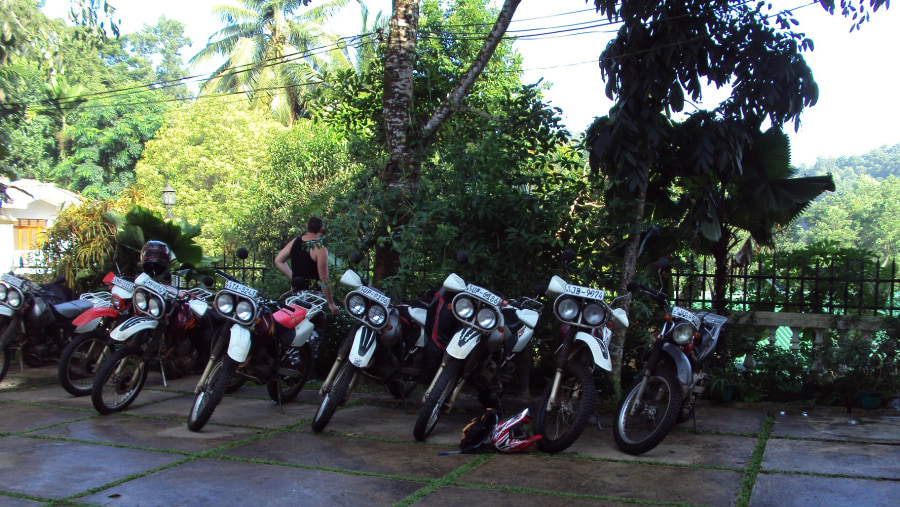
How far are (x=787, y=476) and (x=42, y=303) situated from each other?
283 inches

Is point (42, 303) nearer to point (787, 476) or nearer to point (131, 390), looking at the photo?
point (131, 390)

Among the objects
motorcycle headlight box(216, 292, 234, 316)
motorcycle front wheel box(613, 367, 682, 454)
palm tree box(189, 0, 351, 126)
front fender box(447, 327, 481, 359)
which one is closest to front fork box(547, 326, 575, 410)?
motorcycle front wheel box(613, 367, 682, 454)

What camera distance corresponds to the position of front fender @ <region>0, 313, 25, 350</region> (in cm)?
755

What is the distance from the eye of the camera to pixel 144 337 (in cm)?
654

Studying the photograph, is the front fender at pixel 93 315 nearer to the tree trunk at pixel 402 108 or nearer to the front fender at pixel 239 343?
the front fender at pixel 239 343

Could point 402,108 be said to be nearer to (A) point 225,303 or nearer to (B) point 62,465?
(A) point 225,303

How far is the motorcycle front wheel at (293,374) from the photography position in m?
6.73

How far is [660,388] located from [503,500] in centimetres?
175

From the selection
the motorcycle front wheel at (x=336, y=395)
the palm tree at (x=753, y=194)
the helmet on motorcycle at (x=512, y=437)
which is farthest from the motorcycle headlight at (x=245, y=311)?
the palm tree at (x=753, y=194)

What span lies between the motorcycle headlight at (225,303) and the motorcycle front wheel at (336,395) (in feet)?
3.29

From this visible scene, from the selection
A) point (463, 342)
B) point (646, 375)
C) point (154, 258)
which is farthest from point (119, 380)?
point (646, 375)

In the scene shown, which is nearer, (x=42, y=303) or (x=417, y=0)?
(x=42, y=303)

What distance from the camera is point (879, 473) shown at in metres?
4.73

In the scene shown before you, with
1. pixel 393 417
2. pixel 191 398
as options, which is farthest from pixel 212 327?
pixel 393 417
